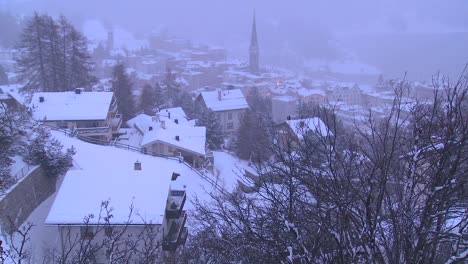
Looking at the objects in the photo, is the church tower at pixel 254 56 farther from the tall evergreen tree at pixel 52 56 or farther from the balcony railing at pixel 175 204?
the balcony railing at pixel 175 204

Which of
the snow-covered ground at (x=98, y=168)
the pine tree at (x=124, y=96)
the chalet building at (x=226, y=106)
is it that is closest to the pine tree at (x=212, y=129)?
the snow-covered ground at (x=98, y=168)

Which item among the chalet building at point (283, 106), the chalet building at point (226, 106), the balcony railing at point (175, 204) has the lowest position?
the chalet building at point (283, 106)

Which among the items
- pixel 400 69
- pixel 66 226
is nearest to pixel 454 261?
pixel 66 226

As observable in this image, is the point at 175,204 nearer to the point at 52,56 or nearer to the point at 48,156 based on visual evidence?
the point at 48,156

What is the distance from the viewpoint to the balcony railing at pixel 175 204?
9859mm

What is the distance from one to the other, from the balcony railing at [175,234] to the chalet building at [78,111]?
27.8 feet

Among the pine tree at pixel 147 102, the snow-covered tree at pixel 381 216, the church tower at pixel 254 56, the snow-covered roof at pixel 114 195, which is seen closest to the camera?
the snow-covered tree at pixel 381 216

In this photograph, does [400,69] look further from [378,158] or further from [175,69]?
[378,158]

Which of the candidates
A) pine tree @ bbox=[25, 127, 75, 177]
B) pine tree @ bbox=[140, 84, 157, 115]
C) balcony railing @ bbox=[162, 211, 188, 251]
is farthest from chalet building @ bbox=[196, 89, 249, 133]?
balcony railing @ bbox=[162, 211, 188, 251]

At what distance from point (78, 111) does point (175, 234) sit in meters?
9.78

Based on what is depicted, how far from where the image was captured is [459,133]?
11.6 ft

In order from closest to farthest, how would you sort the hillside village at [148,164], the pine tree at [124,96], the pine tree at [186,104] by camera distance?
the hillside village at [148,164] → the pine tree at [124,96] → the pine tree at [186,104]

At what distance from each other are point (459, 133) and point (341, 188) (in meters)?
1.00

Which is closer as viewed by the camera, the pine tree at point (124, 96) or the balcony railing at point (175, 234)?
the balcony railing at point (175, 234)
